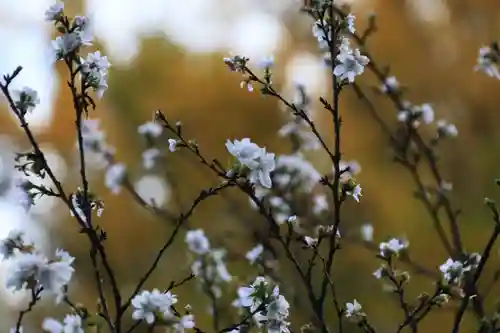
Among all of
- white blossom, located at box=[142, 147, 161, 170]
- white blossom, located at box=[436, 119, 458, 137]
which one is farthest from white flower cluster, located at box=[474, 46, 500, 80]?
white blossom, located at box=[142, 147, 161, 170]

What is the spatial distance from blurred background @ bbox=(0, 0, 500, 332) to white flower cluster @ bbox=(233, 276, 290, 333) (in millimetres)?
884

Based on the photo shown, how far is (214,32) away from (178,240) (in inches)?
43.7

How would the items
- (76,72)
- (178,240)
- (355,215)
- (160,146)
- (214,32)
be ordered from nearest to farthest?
(76,72), (160,146), (355,215), (178,240), (214,32)

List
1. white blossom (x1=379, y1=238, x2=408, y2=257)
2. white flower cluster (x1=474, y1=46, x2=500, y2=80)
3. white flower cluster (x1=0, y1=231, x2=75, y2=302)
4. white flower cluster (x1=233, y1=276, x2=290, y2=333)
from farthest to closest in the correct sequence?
white flower cluster (x1=474, y1=46, x2=500, y2=80)
white blossom (x1=379, y1=238, x2=408, y2=257)
white flower cluster (x1=233, y1=276, x2=290, y2=333)
white flower cluster (x1=0, y1=231, x2=75, y2=302)

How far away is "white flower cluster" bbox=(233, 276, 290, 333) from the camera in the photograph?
2.23 ft

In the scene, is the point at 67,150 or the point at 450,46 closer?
the point at 450,46

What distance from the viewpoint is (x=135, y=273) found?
2.31 metres

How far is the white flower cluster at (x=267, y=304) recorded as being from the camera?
2.23 feet

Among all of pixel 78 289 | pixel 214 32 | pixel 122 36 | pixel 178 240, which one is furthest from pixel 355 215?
pixel 122 36

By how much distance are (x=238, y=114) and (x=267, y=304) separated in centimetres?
206

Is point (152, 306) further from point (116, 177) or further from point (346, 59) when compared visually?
point (116, 177)

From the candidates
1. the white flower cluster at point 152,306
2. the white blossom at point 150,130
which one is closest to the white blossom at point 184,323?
the white flower cluster at point 152,306

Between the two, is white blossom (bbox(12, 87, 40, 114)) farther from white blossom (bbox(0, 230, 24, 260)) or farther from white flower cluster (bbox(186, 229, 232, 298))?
white flower cluster (bbox(186, 229, 232, 298))

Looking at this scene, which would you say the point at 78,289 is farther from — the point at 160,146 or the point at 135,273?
the point at 160,146
